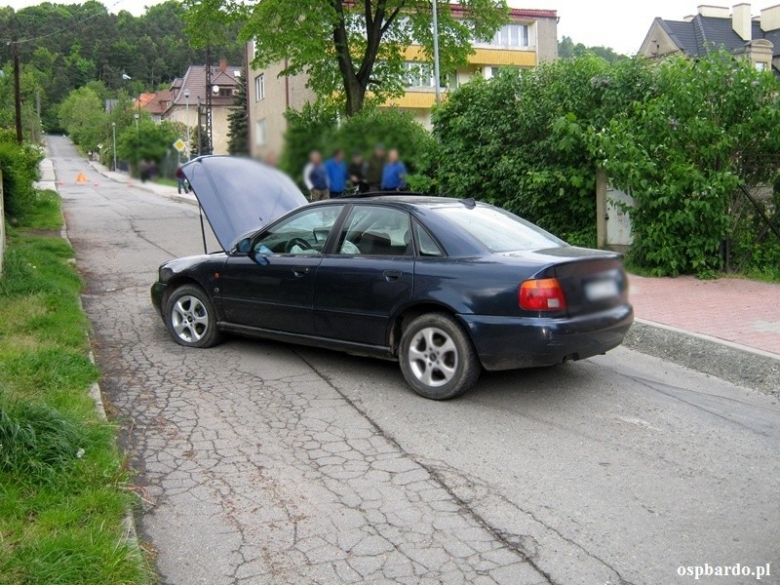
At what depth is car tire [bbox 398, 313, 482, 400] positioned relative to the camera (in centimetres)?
575

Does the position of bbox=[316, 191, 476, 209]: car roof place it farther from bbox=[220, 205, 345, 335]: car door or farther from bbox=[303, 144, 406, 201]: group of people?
bbox=[303, 144, 406, 201]: group of people

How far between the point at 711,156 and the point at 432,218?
18.5 ft

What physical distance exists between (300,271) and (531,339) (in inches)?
86.2

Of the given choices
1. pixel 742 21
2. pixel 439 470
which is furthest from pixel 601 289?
pixel 742 21

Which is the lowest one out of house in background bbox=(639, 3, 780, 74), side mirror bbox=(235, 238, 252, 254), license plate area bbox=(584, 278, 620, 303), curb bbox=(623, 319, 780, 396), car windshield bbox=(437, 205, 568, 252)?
curb bbox=(623, 319, 780, 396)

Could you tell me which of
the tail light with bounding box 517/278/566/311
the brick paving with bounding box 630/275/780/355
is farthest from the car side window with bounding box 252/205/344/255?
the brick paving with bounding box 630/275/780/355

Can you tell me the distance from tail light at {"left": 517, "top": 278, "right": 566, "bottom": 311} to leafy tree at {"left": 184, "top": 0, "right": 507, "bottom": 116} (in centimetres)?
1693

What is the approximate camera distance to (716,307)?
8844 mm

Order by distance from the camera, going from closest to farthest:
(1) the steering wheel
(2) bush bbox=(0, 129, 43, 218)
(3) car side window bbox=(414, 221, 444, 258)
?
(3) car side window bbox=(414, 221, 444, 258), (1) the steering wheel, (2) bush bbox=(0, 129, 43, 218)

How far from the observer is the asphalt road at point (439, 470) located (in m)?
3.61

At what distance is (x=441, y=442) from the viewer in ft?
16.7

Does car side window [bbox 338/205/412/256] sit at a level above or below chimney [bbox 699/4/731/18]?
below

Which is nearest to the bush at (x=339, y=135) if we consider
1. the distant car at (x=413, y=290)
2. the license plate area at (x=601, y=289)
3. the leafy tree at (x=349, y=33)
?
the distant car at (x=413, y=290)

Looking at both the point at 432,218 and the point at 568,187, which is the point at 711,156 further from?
the point at 432,218
